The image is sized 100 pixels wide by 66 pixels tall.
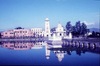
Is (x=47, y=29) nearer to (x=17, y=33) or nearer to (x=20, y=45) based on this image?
(x=17, y=33)

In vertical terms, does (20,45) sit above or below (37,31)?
below

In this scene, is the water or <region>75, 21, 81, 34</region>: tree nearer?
the water

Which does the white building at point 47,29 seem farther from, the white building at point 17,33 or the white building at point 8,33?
the white building at point 8,33

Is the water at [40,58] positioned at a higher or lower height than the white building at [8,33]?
lower

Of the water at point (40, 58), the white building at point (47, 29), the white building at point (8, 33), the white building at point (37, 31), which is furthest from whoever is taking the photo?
the white building at point (8, 33)

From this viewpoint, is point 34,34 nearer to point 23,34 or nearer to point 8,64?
point 23,34

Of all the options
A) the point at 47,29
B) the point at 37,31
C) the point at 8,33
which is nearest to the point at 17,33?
the point at 8,33

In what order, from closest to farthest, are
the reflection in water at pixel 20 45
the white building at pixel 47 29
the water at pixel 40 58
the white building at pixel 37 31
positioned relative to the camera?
the water at pixel 40 58
the white building at pixel 47 29
the white building at pixel 37 31
the reflection in water at pixel 20 45

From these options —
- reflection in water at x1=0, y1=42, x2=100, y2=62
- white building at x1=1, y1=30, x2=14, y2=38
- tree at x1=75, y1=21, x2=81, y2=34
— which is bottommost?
reflection in water at x1=0, y1=42, x2=100, y2=62

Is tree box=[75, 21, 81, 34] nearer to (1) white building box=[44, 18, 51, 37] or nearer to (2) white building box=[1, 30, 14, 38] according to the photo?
(1) white building box=[44, 18, 51, 37]

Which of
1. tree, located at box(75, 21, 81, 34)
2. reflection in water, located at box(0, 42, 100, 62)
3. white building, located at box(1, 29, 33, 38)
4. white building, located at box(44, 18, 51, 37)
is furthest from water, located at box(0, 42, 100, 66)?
tree, located at box(75, 21, 81, 34)

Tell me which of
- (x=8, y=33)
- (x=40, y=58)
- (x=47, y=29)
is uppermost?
(x=47, y=29)

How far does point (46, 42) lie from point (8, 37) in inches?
53.6

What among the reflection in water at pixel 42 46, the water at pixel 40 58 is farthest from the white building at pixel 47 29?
the water at pixel 40 58
